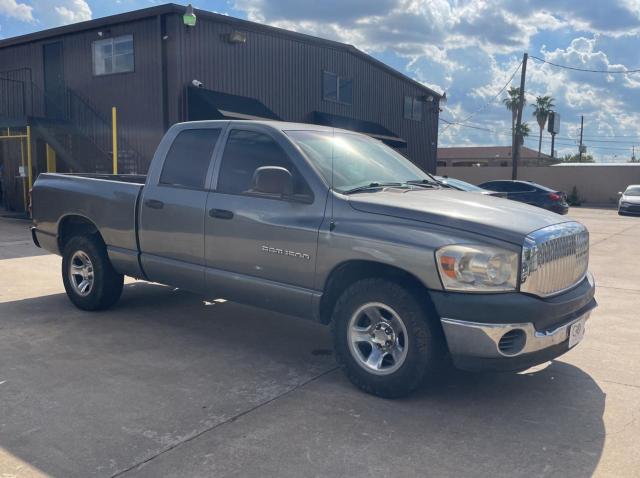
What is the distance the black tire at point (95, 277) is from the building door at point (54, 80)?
46.8 feet

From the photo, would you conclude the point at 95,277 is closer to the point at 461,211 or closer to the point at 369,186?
the point at 369,186

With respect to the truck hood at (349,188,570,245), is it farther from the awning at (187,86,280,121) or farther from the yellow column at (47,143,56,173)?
the yellow column at (47,143,56,173)

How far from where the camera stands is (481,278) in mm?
3641

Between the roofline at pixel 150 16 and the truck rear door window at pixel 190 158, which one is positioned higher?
the roofline at pixel 150 16

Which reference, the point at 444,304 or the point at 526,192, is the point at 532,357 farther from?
the point at 526,192

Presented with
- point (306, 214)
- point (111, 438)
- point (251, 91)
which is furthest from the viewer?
point (251, 91)

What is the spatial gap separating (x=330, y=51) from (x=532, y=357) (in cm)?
1962

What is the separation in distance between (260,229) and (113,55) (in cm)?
1479

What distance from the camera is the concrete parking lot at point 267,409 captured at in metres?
3.21

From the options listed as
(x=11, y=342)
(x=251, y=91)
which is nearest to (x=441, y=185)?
(x=11, y=342)

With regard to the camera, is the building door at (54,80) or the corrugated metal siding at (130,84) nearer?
the corrugated metal siding at (130,84)

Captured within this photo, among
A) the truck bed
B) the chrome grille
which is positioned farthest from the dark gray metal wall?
the chrome grille

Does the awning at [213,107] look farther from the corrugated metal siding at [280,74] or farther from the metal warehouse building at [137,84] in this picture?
the corrugated metal siding at [280,74]

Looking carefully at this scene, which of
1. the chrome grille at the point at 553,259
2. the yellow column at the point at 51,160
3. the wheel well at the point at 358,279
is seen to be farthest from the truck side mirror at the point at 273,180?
the yellow column at the point at 51,160
